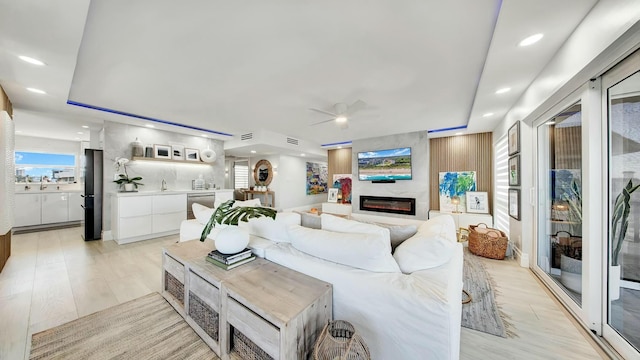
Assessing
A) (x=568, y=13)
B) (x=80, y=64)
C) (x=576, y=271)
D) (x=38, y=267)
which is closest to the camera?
(x=568, y=13)

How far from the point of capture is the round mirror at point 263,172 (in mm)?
7469

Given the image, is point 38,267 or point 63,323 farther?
point 38,267

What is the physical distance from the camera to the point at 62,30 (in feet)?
5.09

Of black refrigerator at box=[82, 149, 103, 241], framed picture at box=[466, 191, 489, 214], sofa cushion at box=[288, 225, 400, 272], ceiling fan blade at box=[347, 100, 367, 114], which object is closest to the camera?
sofa cushion at box=[288, 225, 400, 272]

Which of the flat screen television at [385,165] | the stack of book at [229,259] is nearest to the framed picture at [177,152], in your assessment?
the stack of book at [229,259]

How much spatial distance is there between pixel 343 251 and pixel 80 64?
3.23 metres

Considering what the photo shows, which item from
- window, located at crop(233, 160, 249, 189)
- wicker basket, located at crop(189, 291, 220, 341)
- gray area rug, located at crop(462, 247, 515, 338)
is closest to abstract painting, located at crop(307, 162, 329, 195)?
window, located at crop(233, 160, 249, 189)

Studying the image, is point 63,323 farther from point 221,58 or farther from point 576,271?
point 576,271

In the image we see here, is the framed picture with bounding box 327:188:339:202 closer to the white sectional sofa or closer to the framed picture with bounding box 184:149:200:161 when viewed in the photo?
the framed picture with bounding box 184:149:200:161

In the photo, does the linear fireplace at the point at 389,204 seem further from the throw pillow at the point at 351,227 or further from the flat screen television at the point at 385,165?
the throw pillow at the point at 351,227

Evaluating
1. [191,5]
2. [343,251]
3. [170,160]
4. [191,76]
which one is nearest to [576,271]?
[343,251]

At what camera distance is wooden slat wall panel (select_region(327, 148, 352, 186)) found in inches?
273

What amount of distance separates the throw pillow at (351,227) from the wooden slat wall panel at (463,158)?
14.7ft

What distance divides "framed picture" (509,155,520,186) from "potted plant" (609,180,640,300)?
1.58 metres
